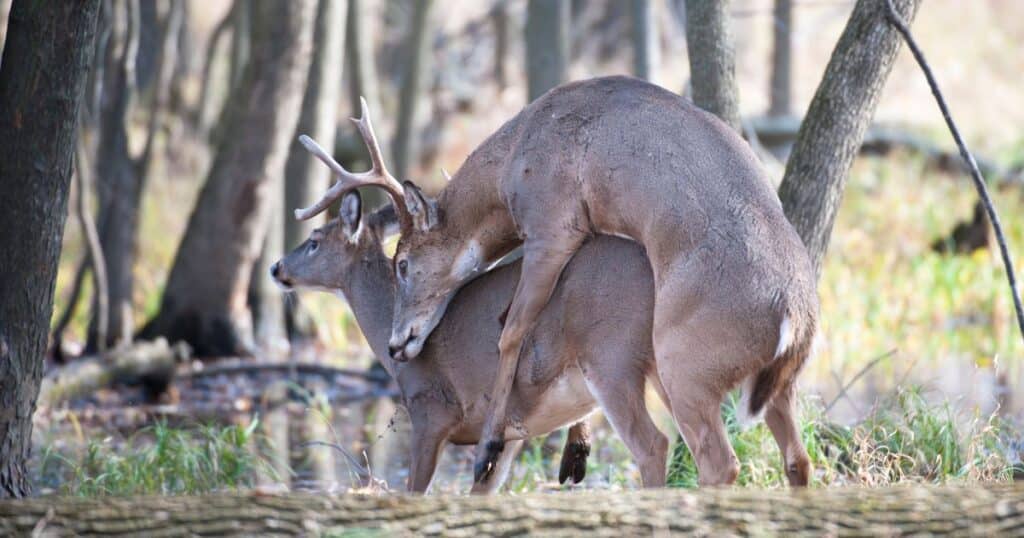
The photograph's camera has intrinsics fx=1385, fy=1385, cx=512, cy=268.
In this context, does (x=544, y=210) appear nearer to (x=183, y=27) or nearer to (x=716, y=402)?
(x=716, y=402)

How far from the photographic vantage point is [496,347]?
7270 mm

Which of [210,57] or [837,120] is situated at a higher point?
[210,57]

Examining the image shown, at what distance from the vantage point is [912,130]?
21500 mm

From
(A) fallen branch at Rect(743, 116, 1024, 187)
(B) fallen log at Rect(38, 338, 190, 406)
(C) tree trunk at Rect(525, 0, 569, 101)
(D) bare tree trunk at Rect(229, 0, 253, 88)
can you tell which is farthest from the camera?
(A) fallen branch at Rect(743, 116, 1024, 187)

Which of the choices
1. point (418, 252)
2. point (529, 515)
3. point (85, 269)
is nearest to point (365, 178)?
point (418, 252)

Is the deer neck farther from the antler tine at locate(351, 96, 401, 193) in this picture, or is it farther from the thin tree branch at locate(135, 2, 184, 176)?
the thin tree branch at locate(135, 2, 184, 176)

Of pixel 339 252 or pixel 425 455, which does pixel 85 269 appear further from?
pixel 425 455

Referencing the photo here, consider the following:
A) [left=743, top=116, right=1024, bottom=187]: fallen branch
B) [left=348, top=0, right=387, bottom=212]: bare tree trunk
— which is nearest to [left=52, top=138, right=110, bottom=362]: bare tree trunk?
[left=348, top=0, right=387, bottom=212]: bare tree trunk

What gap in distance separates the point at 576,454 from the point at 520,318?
1.04 meters

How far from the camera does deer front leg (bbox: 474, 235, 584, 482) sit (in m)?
6.68

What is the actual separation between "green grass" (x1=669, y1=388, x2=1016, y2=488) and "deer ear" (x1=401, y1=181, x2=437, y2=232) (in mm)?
1812

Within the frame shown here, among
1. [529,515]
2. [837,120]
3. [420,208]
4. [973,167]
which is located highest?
[837,120]

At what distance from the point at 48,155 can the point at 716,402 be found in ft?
10.1

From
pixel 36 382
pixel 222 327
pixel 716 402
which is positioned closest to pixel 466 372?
pixel 716 402
